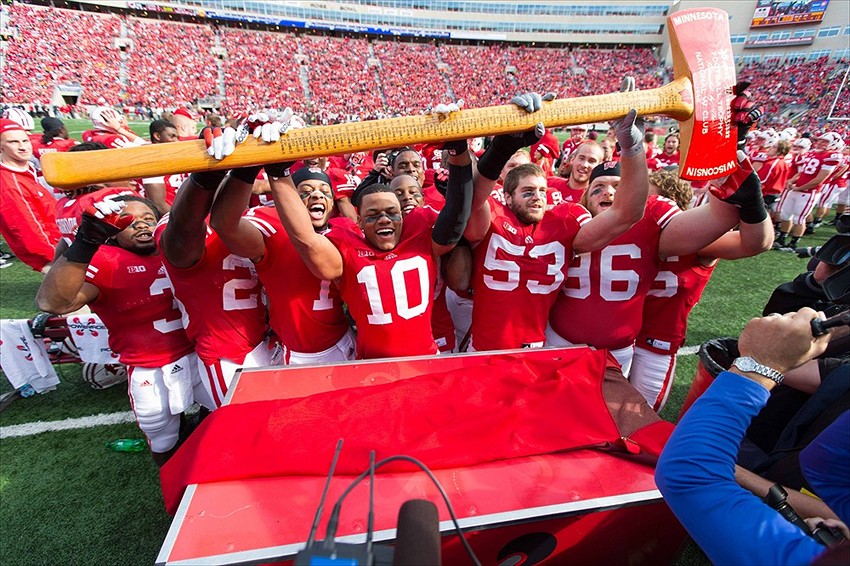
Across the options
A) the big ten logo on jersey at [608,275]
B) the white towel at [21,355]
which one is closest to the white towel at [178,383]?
the white towel at [21,355]

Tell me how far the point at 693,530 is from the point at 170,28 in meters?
54.9

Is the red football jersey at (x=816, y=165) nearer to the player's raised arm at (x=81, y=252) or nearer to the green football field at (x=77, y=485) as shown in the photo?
the green football field at (x=77, y=485)

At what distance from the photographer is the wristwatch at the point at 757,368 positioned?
3.88 feet

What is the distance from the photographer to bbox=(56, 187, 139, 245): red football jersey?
2295 mm

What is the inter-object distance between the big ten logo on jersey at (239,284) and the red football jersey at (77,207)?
0.75 meters

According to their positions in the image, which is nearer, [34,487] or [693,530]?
[693,530]

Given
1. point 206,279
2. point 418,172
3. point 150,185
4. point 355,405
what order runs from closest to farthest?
point 355,405 < point 206,279 < point 150,185 < point 418,172

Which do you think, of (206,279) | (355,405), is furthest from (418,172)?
(355,405)

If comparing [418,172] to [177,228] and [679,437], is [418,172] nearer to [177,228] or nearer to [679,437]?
[177,228]

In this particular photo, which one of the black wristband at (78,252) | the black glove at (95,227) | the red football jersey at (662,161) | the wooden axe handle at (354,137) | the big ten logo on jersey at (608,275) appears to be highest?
A: the wooden axe handle at (354,137)

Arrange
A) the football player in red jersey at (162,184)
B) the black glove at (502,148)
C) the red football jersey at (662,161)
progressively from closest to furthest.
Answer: the black glove at (502,148) → the football player in red jersey at (162,184) → the red football jersey at (662,161)

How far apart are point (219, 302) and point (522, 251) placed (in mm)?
1991

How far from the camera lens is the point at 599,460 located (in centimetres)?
172

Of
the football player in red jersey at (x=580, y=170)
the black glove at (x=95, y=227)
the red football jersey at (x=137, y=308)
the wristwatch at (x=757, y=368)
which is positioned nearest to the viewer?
the wristwatch at (x=757, y=368)
